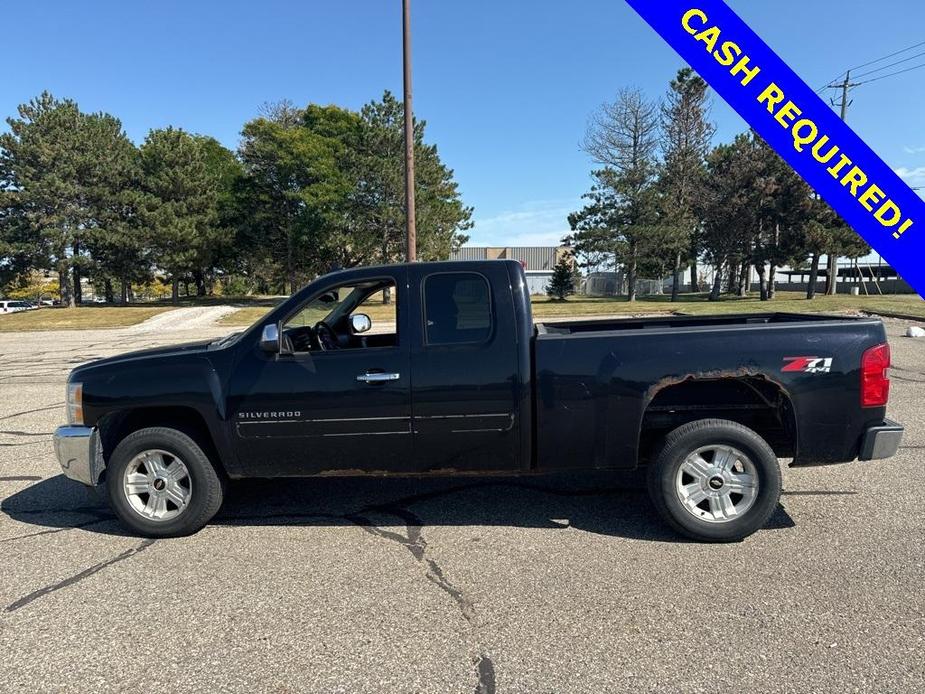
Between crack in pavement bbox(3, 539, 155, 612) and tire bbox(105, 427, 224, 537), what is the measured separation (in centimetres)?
14

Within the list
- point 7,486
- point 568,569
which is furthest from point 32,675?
point 7,486

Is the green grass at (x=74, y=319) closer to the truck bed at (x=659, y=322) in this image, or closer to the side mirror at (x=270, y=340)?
the side mirror at (x=270, y=340)

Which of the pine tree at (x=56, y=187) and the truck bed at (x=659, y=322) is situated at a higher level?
the pine tree at (x=56, y=187)

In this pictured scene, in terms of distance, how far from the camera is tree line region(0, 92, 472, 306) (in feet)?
116

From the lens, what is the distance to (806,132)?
542 centimetres

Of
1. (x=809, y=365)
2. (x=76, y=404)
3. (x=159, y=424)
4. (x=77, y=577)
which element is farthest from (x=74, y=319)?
(x=809, y=365)

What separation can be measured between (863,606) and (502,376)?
2305 mm

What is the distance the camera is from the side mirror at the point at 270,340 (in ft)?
13.0

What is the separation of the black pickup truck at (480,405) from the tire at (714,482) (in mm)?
12

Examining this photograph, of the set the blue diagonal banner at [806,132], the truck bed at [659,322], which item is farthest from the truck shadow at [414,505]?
the blue diagonal banner at [806,132]

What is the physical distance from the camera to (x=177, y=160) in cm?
3903

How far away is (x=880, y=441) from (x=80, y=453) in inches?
209

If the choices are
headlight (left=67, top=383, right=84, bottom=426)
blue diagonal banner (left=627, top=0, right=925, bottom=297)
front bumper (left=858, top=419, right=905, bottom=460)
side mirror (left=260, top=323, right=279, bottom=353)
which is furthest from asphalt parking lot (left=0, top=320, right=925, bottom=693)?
blue diagonal banner (left=627, top=0, right=925, bottom=297)

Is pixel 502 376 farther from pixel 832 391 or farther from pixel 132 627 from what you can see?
pixel 132 627
